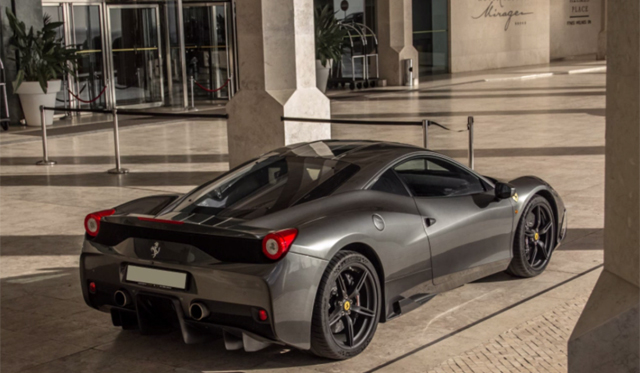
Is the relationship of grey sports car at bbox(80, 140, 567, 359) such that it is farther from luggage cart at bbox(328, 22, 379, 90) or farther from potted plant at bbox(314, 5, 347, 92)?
luggage cart at bbox(328, 22, 379, 90)

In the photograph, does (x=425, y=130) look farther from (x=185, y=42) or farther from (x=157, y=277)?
(x=185, y=42)

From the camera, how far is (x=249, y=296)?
192 inches

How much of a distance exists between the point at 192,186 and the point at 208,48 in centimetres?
1513

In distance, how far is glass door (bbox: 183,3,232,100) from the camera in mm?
25859

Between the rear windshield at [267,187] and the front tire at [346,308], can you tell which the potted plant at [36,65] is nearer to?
the rear windshield at [267,187]

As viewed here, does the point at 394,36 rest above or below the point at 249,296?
above

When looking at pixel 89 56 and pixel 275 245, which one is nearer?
pixel 275 245

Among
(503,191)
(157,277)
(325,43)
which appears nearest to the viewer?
(157,277)

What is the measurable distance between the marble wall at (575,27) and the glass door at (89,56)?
25.3m

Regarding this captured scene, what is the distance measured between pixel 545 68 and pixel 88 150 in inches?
A: 915

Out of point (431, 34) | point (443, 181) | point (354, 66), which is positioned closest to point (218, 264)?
point (443, 181)

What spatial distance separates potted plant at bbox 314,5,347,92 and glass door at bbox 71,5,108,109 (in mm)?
6199

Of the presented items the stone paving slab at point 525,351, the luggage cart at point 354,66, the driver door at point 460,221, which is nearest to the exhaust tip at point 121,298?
the stone paving slab at point 525,351

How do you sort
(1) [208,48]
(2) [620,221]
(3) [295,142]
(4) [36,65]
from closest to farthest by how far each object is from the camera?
(2) [620,221]
(3) [295,142]
(4) [36,65]
(1) [208,48]
